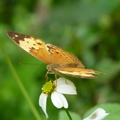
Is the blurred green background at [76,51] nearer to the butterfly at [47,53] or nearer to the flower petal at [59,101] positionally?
the butterfly at [47,53]

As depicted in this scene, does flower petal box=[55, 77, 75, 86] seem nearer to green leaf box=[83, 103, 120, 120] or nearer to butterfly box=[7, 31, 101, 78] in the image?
butterfly box=[7, 31, 101, 78]

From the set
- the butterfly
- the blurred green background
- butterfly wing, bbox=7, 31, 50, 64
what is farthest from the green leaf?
the blurred green background

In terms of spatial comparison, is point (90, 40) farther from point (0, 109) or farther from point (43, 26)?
point (0, 109)

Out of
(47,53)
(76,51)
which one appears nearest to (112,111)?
(47,53)

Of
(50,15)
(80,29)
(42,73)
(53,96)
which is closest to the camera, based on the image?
(53,96)

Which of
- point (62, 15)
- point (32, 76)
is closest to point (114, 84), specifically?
point (32, 76)

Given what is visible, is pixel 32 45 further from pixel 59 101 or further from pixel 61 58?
pixel 59 101

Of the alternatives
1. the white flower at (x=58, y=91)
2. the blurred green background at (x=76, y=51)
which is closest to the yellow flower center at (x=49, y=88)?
the white flower at (x=58, y=91)
